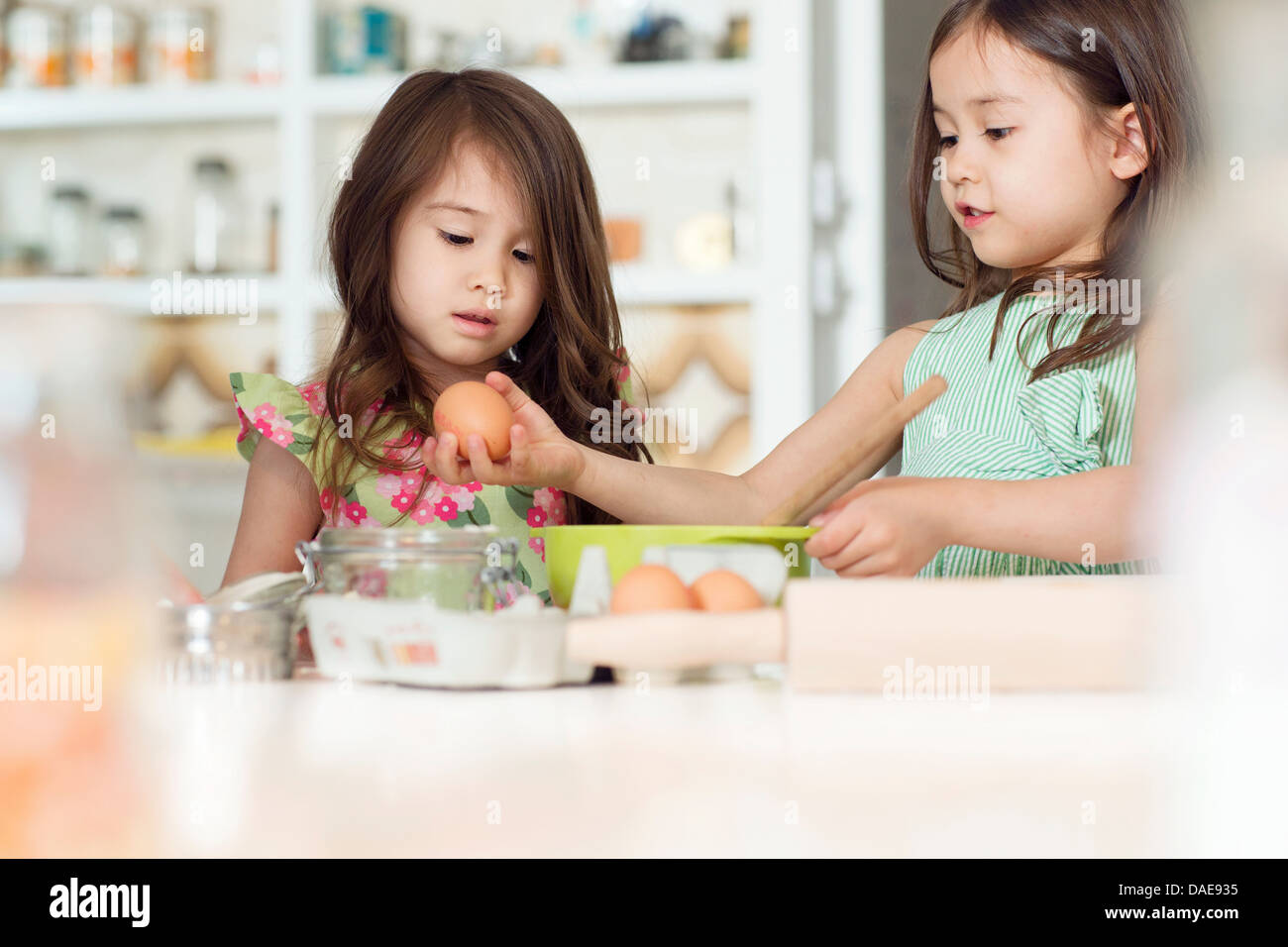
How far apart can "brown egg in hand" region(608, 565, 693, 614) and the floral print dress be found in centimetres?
57

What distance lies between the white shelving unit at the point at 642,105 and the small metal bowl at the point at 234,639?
1977 mm

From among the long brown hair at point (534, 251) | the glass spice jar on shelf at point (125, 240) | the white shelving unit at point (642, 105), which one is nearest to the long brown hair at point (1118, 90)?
the long brown hair at point (534, 251)

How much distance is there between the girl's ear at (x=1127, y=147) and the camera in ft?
3.86

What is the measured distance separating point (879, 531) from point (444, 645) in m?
0.28

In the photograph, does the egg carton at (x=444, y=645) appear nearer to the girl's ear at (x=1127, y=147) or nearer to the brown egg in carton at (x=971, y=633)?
the brown egg in carton at (x=971, y=633)

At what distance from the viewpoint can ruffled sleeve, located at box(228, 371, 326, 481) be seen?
48.2 inches

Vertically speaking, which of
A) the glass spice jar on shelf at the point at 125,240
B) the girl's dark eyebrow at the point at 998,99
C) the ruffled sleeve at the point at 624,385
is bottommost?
the ruffled sleeve at the point at 624,385

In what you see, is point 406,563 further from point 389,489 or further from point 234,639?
point 389,489

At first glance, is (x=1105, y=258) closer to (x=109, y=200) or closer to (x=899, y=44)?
(x=899, y=44)

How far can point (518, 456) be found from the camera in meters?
0.91

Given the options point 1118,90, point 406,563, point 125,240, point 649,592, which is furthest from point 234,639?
point 125,240

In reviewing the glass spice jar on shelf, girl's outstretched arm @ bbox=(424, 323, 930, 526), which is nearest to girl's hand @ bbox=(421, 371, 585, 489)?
girl's outstretched arm @ bbox=(424, 323, 930, 526)

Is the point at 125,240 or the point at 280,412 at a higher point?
the point at 125,240

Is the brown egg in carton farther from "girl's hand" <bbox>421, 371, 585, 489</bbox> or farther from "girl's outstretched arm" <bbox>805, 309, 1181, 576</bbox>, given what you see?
"girl's hand" <bbox>421, 371, 585, 489</bbox>
